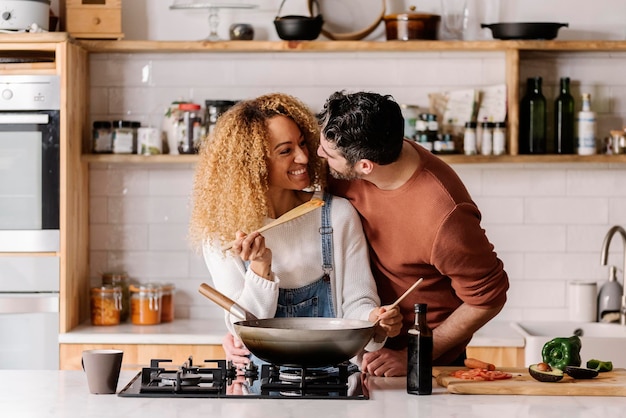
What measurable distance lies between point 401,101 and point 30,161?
177 cm

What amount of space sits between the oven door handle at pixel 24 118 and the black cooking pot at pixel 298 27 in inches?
44.7

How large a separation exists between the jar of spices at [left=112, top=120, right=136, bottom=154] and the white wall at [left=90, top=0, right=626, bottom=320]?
0.55ft

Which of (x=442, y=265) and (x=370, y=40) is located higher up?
(x=370, y=40)

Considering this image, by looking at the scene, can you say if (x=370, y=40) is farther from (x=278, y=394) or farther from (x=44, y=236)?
(x=278, y=394)

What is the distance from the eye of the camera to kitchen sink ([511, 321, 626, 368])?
4.24 m

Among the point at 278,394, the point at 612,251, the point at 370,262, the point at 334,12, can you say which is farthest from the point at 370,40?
the point at 278,394

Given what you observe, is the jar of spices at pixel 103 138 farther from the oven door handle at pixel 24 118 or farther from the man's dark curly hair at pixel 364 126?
the man's dark curly hair at pixel 364 126

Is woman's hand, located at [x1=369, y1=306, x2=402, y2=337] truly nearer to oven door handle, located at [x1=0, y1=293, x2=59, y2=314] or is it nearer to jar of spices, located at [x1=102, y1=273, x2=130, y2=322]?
oven door handle, located at [x1=0, y1=293, x2=59, y2=314]

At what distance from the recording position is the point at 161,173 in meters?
4.85

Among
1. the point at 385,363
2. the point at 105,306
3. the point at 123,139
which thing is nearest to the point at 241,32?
the point at 123,139

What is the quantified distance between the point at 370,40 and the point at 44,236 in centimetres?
179

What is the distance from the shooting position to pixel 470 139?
15.0 ft

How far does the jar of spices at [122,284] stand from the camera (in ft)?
15.5

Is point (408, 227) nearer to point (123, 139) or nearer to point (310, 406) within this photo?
point (310, 406)
